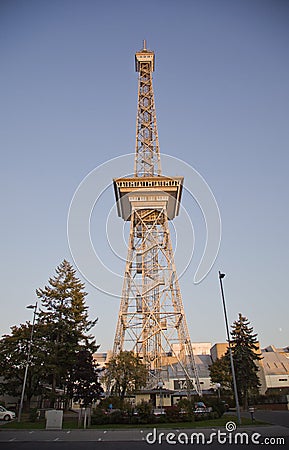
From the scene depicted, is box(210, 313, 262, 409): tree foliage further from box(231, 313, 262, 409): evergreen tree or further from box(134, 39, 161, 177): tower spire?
box(134, 39, 161, 177): tower spire

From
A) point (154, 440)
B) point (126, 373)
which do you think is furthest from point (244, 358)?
point (154, 440)

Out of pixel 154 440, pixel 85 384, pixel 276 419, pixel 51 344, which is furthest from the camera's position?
pixel 51 344

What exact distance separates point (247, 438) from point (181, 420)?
30.8ft

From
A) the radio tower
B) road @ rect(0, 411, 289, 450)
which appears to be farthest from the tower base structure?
road @ rect(0, 411, 289, 450)

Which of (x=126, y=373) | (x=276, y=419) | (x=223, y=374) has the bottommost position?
(x=276, y=419)

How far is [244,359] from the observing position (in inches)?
1689

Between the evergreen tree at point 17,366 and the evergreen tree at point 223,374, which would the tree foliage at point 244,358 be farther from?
the evergreen tree at point 17,366

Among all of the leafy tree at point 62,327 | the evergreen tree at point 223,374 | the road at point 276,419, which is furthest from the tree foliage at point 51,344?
the evergreen tree at point 223,374

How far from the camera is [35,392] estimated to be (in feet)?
123

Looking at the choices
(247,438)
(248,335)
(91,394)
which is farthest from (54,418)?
(248,335)

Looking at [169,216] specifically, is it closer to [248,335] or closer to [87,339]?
[248,335]

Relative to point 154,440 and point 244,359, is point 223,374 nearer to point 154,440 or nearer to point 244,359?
point 244,359

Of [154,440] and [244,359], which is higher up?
[244,359]

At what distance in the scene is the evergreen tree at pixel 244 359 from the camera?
42250mm
